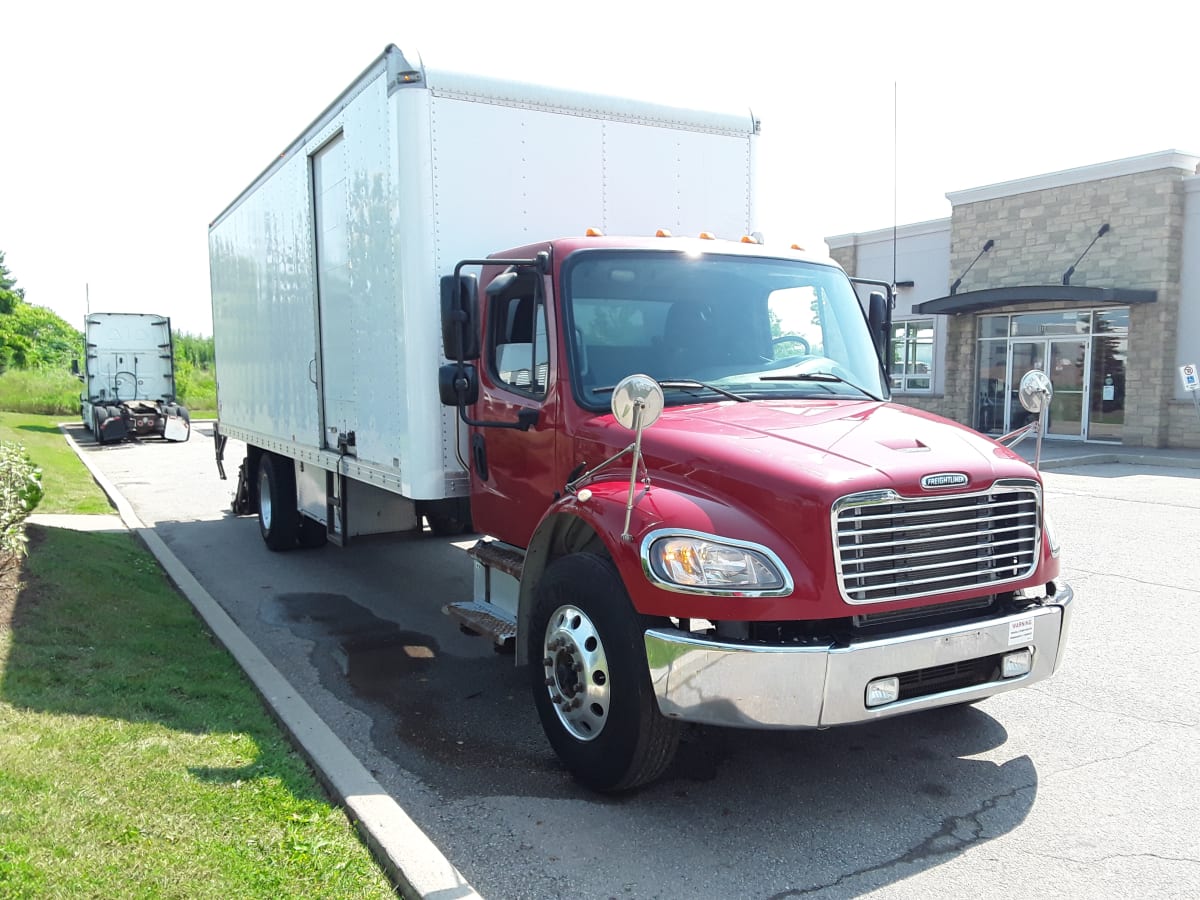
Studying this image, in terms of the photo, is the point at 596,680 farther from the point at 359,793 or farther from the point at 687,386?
the point at 687,386

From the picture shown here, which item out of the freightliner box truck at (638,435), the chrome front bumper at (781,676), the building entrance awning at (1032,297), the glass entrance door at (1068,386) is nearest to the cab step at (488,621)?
the freightliner box truck at (638,435)

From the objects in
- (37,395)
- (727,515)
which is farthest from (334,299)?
(37,395)

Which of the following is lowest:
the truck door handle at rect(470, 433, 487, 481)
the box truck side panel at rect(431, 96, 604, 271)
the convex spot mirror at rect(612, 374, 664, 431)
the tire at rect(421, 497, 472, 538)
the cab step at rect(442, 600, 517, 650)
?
the cab step at rect(442, 600, 517, 650)

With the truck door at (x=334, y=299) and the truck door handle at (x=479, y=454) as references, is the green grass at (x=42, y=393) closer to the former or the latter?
the truck door at (x=334, y=299)

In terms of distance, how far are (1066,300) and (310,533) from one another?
17.3 m

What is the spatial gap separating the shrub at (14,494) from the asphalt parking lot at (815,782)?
1.76 meters

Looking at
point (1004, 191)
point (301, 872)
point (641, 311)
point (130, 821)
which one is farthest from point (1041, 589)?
point (1004, 191)

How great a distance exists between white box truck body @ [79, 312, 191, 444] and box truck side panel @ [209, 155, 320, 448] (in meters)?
15.8

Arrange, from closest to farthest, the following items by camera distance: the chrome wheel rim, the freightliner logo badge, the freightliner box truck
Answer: the freightliner box truck < the freightliner logo badge < the chrome wheel rim

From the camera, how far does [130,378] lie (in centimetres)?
2736

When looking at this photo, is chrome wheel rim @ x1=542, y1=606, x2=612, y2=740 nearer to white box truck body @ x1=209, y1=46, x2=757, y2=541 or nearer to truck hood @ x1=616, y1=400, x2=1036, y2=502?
truck hood @ x1=616, y1=400, x2=1036, y2=502

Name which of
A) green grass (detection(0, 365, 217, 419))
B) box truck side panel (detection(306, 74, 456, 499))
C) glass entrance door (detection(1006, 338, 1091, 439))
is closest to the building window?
glass entrance door (detection(1006, 338, 1091, 439))

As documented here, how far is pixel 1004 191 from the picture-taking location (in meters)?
22.9

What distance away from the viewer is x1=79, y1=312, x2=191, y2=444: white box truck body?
26016 millimetres
